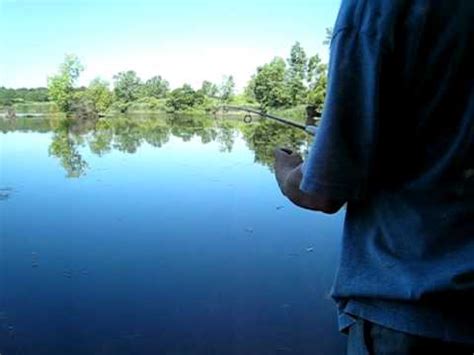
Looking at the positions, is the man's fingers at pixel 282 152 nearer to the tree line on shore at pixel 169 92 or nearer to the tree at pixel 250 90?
the tree line on shore at pixel 169 92

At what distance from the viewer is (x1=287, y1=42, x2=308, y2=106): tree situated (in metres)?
30.1

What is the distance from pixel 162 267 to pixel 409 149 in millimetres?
6348

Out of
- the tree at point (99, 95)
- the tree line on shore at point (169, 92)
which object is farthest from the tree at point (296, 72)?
the tree at point (99, 95)

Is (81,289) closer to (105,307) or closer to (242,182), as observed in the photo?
(105,307)

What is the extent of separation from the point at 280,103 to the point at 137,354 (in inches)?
1015

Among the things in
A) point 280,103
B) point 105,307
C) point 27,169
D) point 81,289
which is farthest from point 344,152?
point 280,103

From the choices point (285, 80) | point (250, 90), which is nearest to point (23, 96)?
point (250, 90)

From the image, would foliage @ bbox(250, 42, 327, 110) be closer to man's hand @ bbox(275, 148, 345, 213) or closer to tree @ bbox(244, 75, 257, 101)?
tree @ bbox(244, 75, 257, 101)

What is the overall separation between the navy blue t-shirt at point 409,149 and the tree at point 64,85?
139ft

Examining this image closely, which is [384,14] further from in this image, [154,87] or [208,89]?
[154,87]

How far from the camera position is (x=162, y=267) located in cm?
669

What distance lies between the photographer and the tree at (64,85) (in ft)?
131

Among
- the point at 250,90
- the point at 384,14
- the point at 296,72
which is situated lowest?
the point at 384,14

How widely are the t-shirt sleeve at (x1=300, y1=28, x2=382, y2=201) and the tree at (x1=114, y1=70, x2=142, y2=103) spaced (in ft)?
155
